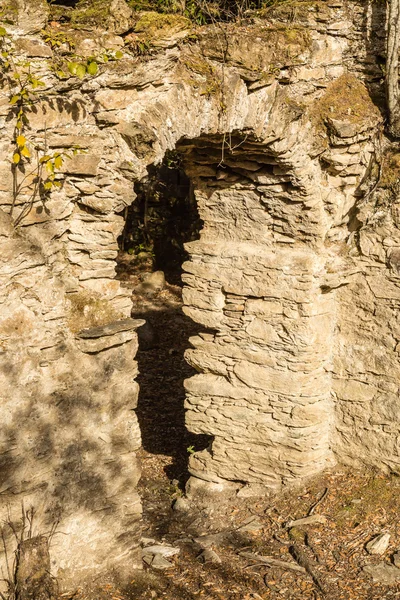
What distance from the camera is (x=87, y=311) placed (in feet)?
14.7

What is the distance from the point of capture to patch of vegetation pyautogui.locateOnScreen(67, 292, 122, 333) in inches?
174

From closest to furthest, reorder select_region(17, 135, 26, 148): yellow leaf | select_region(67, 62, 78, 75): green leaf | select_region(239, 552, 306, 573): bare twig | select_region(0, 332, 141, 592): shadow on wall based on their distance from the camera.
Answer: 1. select_region(17, 135, 26, 148): yellow leaf
2. select_region(67, 62, 78, 75): green leaf
3. select_region(0, 332, 141, 592): shadow on wall
4. select_region(239, 552, 306, 573): bare twig

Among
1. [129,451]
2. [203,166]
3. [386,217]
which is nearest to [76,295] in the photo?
[129,451]

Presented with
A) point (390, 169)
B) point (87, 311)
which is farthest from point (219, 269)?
point (87, 311)

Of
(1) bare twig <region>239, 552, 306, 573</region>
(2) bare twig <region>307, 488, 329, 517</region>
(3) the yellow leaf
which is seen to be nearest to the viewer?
(3) the yellow leaf

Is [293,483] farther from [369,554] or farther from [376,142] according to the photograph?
[376,142]

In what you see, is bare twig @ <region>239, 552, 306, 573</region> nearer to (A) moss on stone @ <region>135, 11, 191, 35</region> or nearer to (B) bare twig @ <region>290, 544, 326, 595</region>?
(B) bare twig @ <region>290, 544, 326, 595</region>

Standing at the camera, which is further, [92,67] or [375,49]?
[375,49]

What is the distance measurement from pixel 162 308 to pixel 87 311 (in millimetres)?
6451

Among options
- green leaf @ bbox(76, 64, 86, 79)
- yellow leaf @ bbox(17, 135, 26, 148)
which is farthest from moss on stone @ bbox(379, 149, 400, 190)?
yellow leaf @ bbox(17, 135, 26, 148)

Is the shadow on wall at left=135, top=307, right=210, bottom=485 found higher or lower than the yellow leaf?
lower

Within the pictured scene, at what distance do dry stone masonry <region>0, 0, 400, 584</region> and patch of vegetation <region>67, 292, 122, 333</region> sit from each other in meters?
0.01

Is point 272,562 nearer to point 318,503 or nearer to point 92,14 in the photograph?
point 318,503

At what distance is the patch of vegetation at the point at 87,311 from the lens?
4418mm
